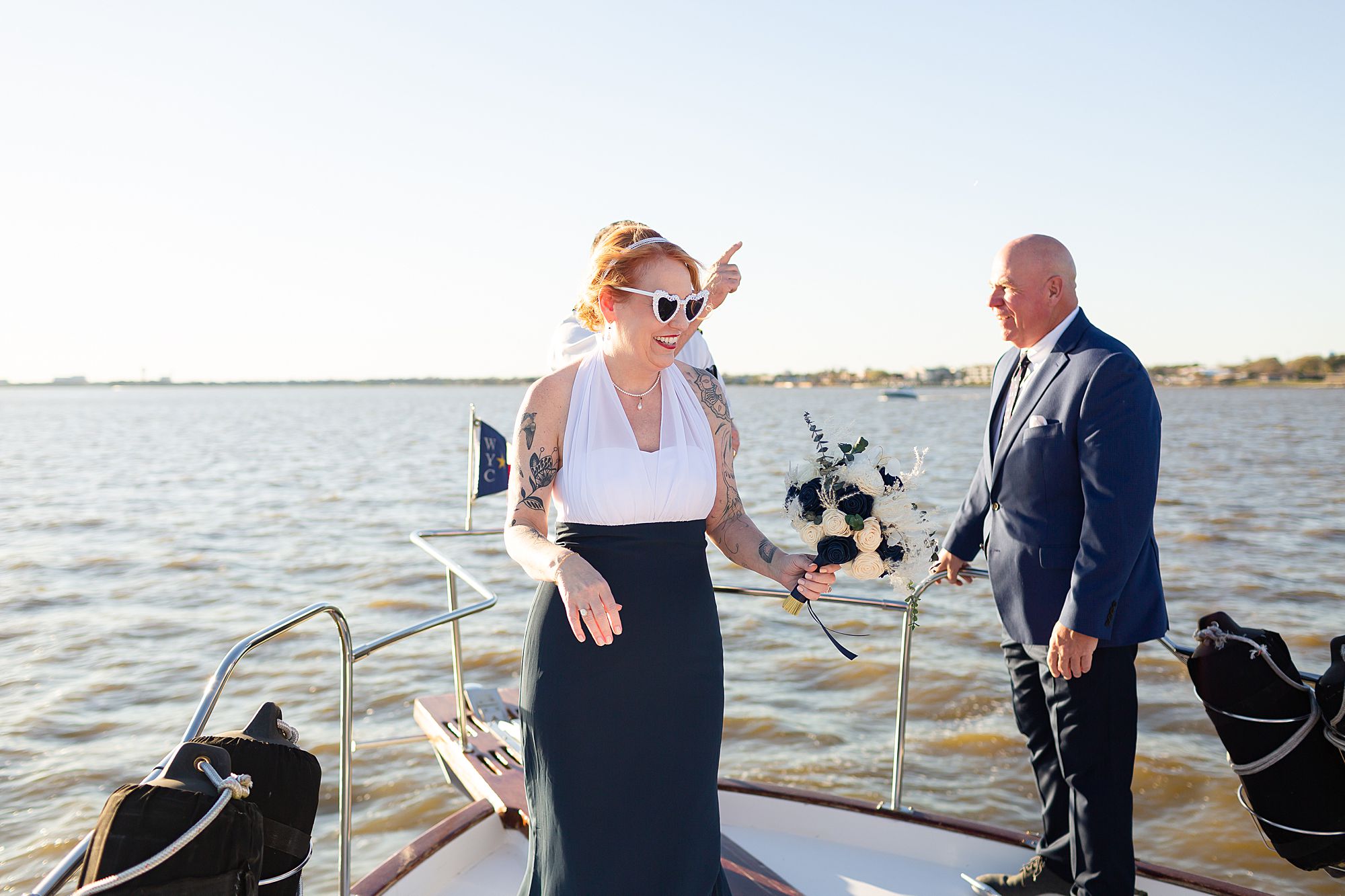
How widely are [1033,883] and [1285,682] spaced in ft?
3.43

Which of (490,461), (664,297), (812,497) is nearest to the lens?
(664,297)

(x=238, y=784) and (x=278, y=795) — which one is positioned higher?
(x=238, y=784)

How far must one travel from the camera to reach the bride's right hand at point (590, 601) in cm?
200

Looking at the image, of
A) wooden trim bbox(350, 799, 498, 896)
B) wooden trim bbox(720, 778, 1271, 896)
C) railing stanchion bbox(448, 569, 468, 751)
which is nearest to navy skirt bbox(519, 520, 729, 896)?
wooden trim bbox(350, 799, 498, 896)

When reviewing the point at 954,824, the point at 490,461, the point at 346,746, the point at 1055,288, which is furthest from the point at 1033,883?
the point at 490,461

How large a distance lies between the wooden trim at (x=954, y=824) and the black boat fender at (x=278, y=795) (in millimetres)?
2062

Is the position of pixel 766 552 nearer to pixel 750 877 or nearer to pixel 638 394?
pixel 638 394

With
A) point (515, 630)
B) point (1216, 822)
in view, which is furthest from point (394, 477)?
point (1216, 822)

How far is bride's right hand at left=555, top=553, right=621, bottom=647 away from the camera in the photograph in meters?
2.00

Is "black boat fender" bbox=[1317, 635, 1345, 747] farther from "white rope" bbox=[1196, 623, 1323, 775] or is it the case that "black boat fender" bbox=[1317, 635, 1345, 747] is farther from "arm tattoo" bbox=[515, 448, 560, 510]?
"arm tattoo" bbox=[515, 448, 560, 510]

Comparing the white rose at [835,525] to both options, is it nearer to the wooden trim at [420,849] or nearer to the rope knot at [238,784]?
the rope knot at [238,784]

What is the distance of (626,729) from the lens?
2.35 m

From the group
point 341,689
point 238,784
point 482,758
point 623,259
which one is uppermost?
point 623,259

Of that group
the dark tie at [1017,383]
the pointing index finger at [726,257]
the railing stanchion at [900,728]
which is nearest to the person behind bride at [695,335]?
the pointing index finger at [726,257]
